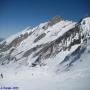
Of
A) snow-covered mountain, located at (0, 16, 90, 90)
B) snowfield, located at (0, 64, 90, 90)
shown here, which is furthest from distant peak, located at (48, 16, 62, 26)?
snowfield, located at (0, 64, 90, 90)

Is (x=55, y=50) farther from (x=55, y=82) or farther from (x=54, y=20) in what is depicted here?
(x=55, y=82)

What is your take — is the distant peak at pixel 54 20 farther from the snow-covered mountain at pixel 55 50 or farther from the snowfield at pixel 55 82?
the snowfield at pixel 55 82

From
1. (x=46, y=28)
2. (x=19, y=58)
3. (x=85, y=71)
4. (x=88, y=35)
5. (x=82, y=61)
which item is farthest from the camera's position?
(x=46, y=28)

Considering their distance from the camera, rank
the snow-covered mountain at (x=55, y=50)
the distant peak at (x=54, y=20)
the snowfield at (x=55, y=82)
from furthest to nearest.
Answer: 1. the distant peak at (x=54, y=20)
2. the snow-covered mountain at (x=55, y=50)
3. the snowfield at (x=55, y=82)

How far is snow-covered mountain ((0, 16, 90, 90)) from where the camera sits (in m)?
52.2

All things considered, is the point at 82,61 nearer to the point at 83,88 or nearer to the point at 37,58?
the point at 83,88

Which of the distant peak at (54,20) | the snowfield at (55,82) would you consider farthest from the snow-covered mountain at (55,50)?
the snowfield at (55,82)

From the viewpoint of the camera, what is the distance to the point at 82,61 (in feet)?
161

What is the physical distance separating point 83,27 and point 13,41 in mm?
44855

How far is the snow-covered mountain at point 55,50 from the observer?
2056 inches

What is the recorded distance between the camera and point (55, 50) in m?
72.9

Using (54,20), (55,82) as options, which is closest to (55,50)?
(54,20)

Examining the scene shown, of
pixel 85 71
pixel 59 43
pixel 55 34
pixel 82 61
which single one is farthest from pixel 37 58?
pixel 85 71

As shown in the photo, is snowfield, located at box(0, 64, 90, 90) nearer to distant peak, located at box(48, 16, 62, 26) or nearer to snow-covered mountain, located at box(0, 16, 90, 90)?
snow-covered mountain, located at box(0, 16, 90, 90)
